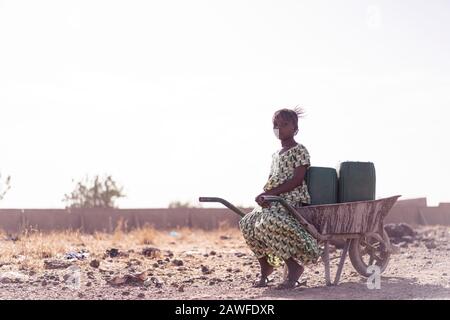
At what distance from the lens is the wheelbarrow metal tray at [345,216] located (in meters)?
7.11

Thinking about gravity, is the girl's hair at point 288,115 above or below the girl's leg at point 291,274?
above

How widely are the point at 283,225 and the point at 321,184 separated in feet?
2.39

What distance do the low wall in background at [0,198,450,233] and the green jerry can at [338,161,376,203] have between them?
12316mm

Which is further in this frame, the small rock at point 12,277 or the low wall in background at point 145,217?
the low wall in background at point 145,217

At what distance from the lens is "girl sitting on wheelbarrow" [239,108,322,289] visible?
6.88 m

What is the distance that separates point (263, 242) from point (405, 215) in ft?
62.1

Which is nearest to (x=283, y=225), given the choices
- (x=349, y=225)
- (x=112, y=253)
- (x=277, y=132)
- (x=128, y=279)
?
(x=349, y=225)

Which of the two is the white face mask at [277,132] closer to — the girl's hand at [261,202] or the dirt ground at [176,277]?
the girl's hand at [261,202]

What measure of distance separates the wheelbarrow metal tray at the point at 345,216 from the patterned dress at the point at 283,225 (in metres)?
0.16

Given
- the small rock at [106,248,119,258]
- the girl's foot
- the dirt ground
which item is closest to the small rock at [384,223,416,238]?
the dirt ground

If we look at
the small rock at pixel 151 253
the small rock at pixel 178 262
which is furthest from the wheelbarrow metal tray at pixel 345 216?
the small rock at pixel 151 253

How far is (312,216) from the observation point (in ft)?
23.4
